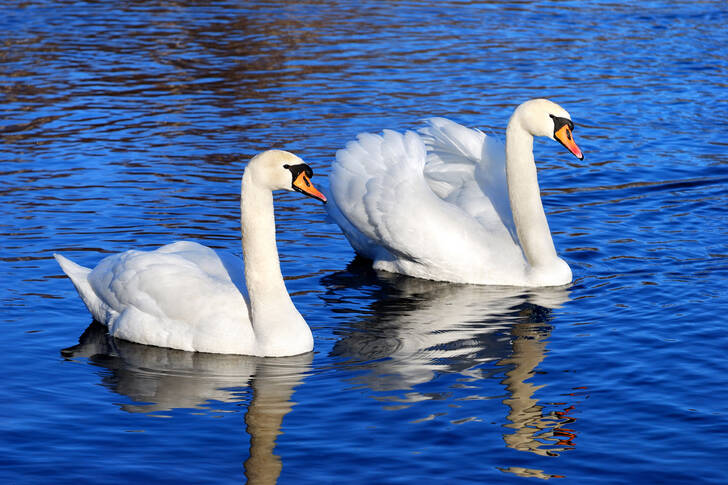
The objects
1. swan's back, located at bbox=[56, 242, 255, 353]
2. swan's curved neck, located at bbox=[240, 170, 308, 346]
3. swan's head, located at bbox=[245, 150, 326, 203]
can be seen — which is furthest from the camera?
swan's back, located at bbox=[56, 242, 255, 353]

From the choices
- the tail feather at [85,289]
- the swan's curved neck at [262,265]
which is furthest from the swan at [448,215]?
the tail feather at [85,289]

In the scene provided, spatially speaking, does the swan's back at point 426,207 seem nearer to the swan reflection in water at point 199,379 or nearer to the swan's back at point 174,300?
the swan's back at point 174,300

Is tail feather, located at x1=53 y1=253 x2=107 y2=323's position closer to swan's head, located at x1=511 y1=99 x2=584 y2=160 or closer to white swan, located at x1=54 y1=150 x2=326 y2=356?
white swan, located at x1=54 y1=150 x2=326 y2=356

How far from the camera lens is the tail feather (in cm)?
923

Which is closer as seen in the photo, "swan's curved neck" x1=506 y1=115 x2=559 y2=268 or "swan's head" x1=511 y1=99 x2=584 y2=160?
"swan's head" x1=511 y1=99 x2=584 y2=160

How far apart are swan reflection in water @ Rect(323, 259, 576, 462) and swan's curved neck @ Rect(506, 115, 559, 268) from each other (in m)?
0.45

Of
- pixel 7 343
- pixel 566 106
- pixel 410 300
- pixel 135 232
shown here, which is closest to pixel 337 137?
pixel 566 106

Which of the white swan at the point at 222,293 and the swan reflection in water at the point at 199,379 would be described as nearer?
the swan reflection in water at the point at 199,379

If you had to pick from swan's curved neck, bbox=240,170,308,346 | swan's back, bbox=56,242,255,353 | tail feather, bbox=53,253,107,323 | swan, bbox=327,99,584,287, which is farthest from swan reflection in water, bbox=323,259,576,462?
tail feather, bbox=53,253,107,323

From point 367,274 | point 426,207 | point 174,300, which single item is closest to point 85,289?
point 174,300

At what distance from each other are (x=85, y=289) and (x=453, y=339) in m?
2.87

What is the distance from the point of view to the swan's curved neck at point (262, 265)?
8.38m

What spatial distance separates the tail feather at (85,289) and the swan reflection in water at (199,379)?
0.58ft

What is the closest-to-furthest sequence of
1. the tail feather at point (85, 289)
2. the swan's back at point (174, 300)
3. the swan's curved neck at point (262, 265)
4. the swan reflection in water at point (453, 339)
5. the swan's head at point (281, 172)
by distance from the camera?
the swan reflection in water at point (453, 339) < the swan's head at point (281, 172) < the swan's curved neck at point (262, 265) < the swan's back at point (174, 300) < the tail feather at point (85, 289)
